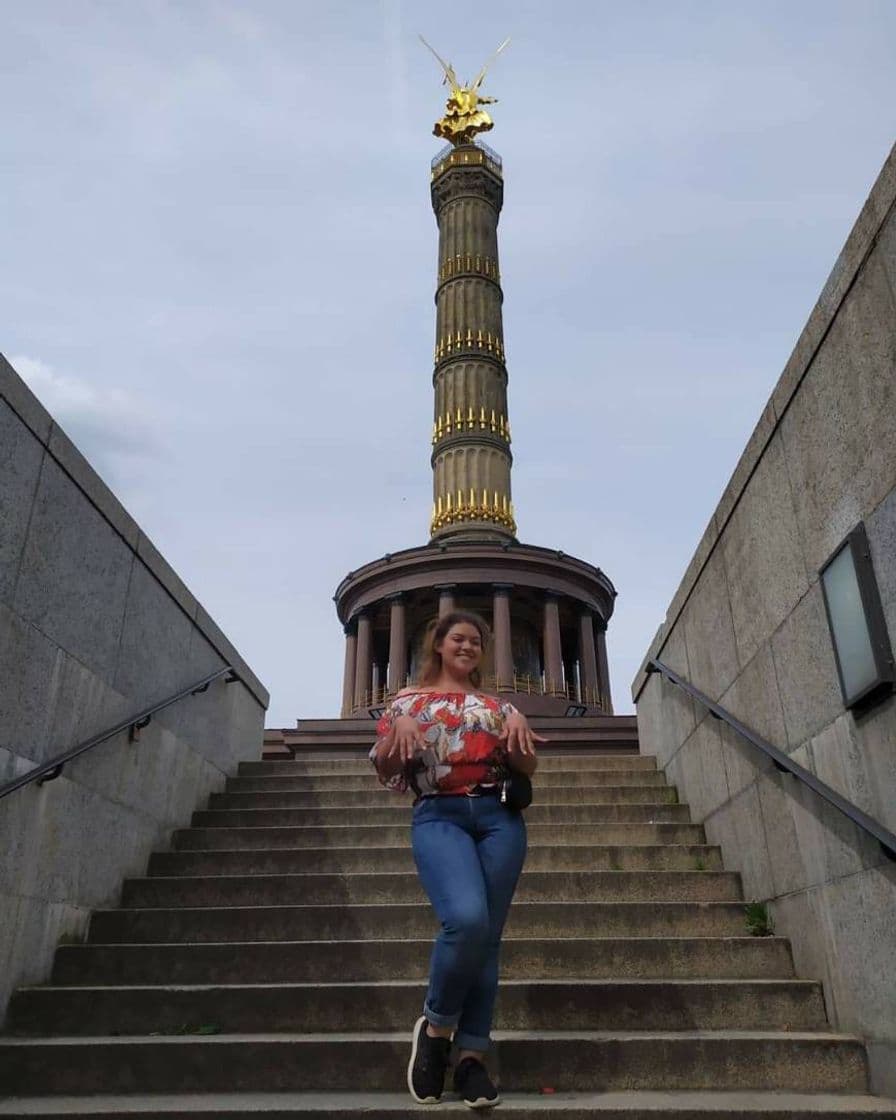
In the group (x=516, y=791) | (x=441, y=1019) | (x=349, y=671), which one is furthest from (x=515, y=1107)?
(x=349, y=671)

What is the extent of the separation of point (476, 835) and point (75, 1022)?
2422 mm

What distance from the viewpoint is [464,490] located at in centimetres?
2789

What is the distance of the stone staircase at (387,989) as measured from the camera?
3523 mm

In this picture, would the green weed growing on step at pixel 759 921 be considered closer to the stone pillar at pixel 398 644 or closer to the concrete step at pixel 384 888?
the concrete step at pixel 384 888

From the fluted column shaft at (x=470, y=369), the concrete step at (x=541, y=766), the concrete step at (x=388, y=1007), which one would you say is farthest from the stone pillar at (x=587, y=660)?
the concrete step at (x=388, y=1007)

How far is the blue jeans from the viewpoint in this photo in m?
2.88

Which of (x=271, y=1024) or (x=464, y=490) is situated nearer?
(x=271, y=1024)

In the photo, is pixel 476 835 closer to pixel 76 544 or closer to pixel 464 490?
pixel 76 544

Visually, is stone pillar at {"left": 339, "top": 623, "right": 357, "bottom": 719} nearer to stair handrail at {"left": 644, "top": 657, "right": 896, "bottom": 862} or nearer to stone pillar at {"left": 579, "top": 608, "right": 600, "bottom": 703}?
stone pillar at {"left": 579, "top": 608, "right": 600, "bottom": 703}

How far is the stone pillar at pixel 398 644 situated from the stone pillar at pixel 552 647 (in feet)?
12.7

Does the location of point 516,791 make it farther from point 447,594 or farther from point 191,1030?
point 447,594

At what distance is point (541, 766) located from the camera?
7.59 metres

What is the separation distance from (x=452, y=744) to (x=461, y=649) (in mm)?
418

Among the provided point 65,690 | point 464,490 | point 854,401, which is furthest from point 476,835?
point 464,490
